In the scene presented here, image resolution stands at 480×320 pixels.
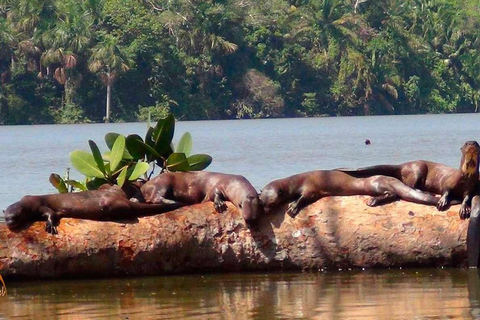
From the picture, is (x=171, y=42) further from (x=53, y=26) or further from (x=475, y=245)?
(x=475, y=245)

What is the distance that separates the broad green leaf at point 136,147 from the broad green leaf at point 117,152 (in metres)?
0.26

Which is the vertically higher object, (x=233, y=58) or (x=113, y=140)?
(x=233, y=58)

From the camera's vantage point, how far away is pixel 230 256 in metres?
10.2

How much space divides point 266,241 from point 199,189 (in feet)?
3.47

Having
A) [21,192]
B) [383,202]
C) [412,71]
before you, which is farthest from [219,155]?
[412,71]

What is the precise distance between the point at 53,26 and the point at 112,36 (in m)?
3.52

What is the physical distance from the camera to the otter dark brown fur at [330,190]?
1038 centimetres

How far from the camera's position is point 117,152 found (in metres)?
11.1

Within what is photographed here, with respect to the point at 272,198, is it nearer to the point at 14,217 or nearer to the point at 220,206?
the point at 220,206

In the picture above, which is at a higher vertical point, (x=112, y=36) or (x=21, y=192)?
(x=112, y=36)

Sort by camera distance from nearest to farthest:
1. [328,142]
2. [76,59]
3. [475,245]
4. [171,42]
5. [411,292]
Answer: [411,292] < [475,245] < [328,142] < [76,59] < [171,42]

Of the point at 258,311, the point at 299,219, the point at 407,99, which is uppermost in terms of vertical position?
the point at 407,99

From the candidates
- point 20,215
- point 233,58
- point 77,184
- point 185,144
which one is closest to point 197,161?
point 185,144

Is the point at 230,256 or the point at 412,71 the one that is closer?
the point at 230,256
